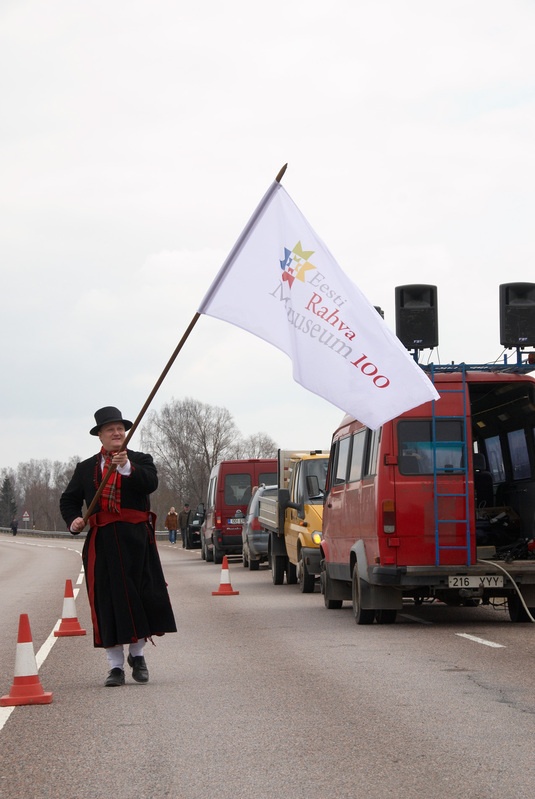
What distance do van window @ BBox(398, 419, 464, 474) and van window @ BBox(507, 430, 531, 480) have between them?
1589 millimetres

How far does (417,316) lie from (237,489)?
19206 mm

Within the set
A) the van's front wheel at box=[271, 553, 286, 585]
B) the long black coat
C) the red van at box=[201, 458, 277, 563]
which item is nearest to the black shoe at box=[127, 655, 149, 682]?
the long black coat

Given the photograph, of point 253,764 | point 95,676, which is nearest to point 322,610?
point 95,676

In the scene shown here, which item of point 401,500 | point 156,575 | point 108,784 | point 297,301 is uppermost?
point 297,301

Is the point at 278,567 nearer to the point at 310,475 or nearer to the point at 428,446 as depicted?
the point at 310,475

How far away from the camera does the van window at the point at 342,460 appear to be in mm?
16078

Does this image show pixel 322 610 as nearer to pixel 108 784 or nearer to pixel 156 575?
pixel 156 575

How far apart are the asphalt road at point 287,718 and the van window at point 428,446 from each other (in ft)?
5.80

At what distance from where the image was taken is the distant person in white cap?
9.16 metres

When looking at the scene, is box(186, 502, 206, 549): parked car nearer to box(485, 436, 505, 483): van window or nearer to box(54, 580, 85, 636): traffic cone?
box(485, 436, 505, 483): van window

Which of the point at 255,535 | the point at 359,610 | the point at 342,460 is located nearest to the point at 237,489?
the point at 255,535

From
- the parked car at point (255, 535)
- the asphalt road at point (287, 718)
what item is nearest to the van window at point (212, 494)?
the parked car at point (255, 535)

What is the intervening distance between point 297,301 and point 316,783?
4750 millimetres

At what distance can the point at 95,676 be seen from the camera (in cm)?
1027
